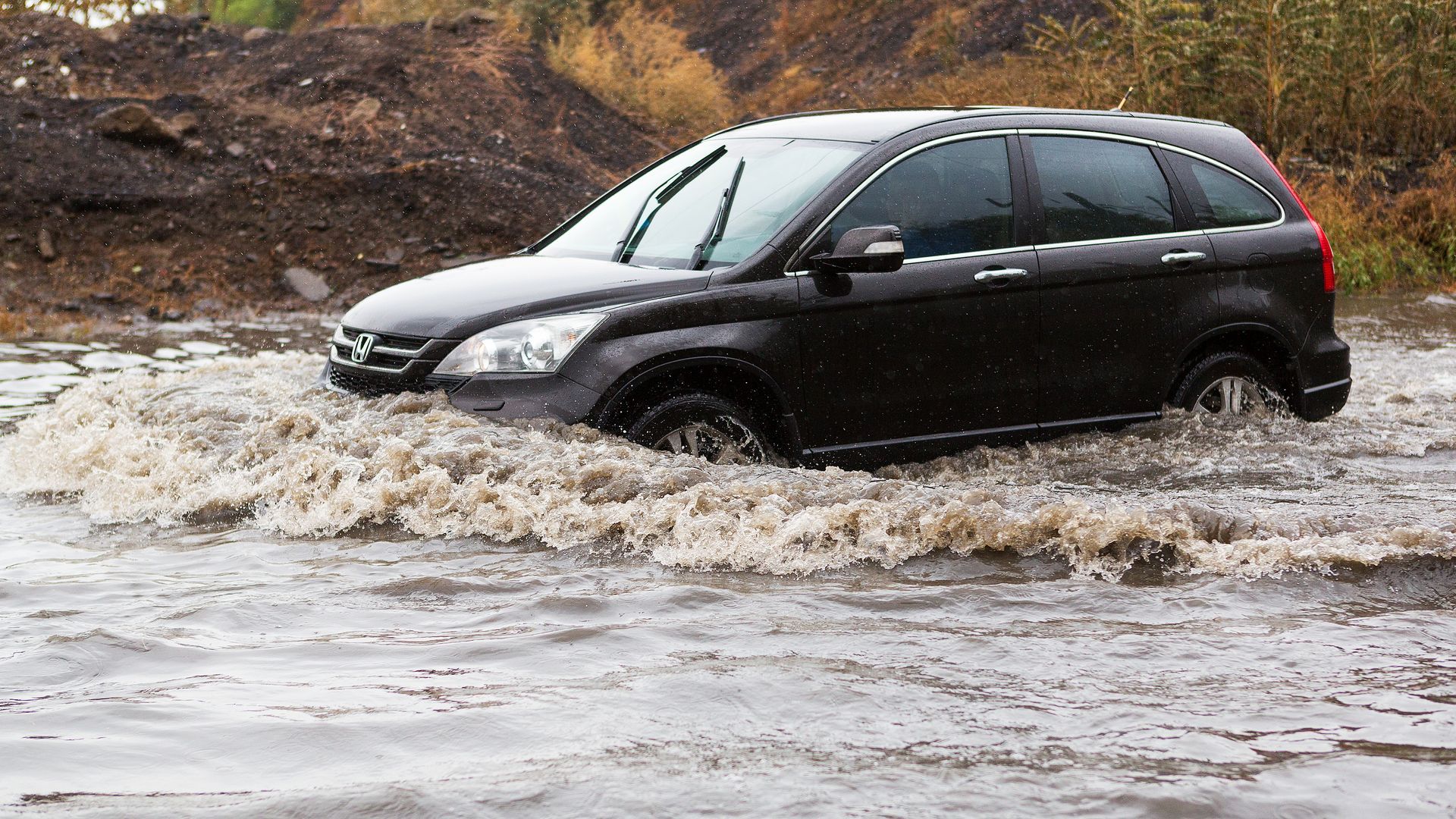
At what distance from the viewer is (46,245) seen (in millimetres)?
16281

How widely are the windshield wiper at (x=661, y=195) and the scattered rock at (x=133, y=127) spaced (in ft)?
42.7

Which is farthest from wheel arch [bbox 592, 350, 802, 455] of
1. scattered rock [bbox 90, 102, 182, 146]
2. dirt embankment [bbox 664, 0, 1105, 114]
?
dirt embankment [bbox 664, 0, 1105, 114]

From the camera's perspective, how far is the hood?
240 inches

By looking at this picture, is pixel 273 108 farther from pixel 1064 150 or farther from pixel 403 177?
pixel 1064 150

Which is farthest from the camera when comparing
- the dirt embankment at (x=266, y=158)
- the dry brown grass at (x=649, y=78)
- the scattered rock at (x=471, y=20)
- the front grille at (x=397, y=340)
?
the dry brown grass at (x=649, y=78)


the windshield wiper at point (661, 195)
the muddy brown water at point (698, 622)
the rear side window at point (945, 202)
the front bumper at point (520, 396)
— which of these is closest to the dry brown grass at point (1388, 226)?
the muddy brown water at point (698, 622)

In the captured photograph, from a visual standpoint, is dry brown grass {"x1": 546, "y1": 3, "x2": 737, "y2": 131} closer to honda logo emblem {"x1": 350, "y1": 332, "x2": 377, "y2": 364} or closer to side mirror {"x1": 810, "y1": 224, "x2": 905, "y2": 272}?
honda logo emblem {"x1": 350, "y1": 332, "x2": 377, "y2": 364}

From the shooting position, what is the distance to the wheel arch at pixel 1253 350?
A: 23.9 ft

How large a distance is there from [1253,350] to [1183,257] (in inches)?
29.4

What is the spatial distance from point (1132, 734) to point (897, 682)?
64cm

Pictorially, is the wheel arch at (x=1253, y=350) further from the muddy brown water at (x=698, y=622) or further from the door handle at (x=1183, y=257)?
the door handle at (x=1183, y=257)

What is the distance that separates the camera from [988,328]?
22.0 feet

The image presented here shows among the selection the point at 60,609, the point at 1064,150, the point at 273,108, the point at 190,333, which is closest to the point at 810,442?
the point at 1064,150

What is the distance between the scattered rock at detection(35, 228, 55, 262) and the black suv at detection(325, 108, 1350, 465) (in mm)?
10467
